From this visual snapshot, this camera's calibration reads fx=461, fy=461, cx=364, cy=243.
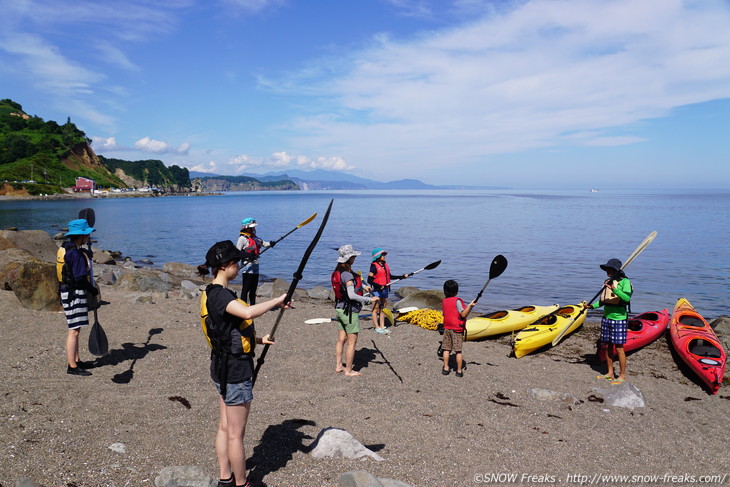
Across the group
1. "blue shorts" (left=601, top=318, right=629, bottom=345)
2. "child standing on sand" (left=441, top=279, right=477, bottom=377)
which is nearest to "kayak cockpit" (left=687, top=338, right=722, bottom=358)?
"blue shorts" (left=601, top=318, right=629, bottom=345)

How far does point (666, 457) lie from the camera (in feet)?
19.9

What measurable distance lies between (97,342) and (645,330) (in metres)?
12.2

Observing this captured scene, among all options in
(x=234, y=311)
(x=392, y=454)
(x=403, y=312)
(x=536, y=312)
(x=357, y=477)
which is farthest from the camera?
(x=403, y=312)

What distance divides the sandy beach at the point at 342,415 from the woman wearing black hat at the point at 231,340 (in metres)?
0.94

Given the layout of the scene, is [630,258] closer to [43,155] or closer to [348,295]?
[348,295]

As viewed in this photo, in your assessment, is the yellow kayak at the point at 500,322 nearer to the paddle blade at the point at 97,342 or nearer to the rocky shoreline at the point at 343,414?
the rocky shoreline at the point at 343,414

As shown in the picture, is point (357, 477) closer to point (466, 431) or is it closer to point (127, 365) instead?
point (466, 431)

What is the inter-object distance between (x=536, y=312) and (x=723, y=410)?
218 inches

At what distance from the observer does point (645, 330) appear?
11484 millimetres

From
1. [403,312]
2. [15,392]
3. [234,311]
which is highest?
[234,311]

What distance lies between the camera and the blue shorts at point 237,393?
4.09m

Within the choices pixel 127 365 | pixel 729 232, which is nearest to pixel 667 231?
pixel 729 232

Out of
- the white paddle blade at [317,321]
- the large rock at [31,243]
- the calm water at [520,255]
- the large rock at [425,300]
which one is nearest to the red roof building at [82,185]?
the calm water at [520,255]

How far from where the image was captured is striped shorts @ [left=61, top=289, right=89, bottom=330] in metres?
7.41
